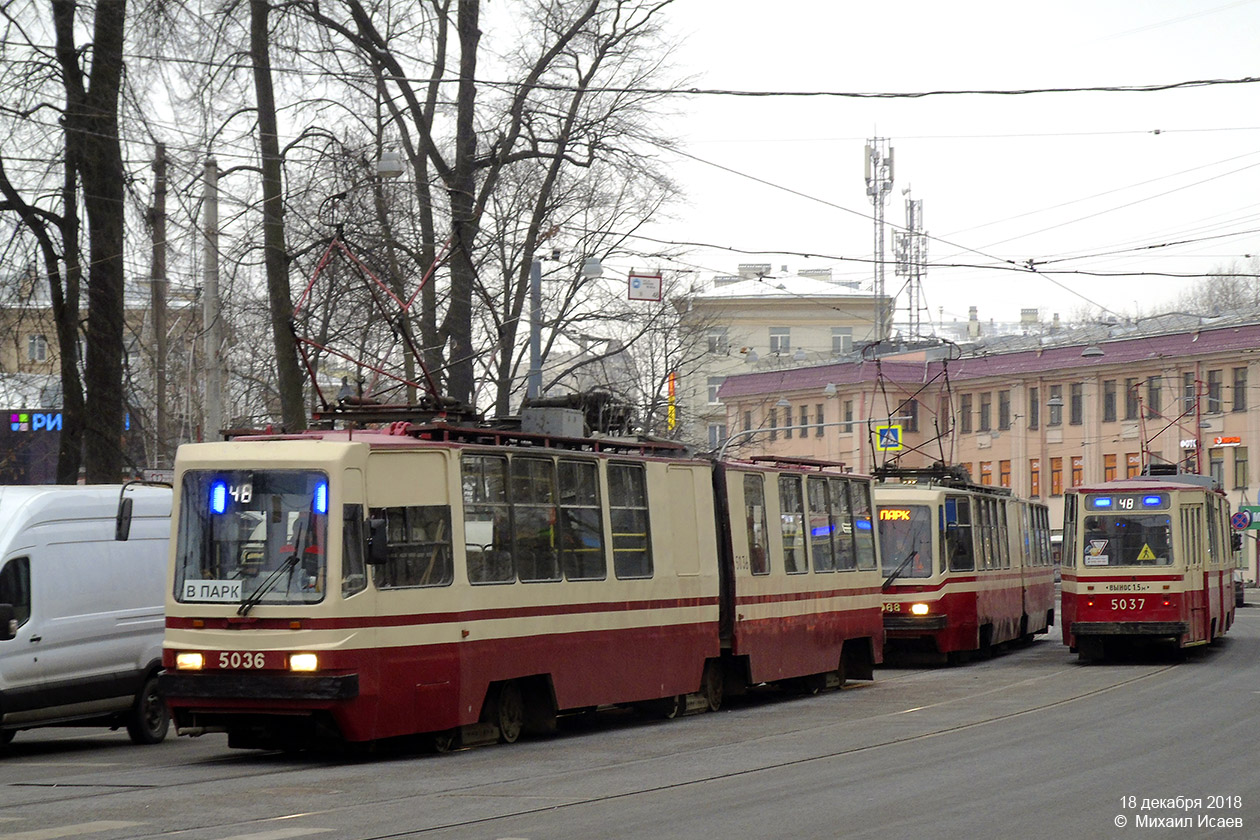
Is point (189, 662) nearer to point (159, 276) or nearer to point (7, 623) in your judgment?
point (7, 623)

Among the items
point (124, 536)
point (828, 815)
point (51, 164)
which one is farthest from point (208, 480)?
point (51, 164)

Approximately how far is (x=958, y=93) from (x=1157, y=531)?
946 cm

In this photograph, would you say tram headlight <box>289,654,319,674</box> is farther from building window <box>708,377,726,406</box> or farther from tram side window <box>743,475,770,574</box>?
building window <box>708,377,726,406</box>

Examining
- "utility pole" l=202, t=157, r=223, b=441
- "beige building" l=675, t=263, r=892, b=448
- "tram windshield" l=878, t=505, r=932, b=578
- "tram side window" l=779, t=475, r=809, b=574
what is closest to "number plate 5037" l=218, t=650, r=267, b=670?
"utility pole" l=202, t=157, r=223, b=441

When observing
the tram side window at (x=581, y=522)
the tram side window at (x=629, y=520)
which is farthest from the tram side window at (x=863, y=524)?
the tram side window at (x=581, y=522)

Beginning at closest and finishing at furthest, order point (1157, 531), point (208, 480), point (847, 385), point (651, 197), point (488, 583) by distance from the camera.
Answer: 1. point (208, 480)
2. point (488, 583)
3. point (1157, 531)
4. point (651, 197)
5. point (847, 385)

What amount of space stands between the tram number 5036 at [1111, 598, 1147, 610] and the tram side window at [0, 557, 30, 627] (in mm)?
16757

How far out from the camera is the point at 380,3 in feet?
91.8

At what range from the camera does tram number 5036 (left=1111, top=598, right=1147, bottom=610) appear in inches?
1023

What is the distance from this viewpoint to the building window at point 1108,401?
244 ft

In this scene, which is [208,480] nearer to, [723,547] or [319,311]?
[723,547]

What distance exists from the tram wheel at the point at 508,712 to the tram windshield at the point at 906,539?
11228 millimetres

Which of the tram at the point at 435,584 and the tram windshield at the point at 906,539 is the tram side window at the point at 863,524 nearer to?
the tram windshield at the point at 906,539

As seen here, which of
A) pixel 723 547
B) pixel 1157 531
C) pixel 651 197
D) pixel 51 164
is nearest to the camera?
pixel 723 547
